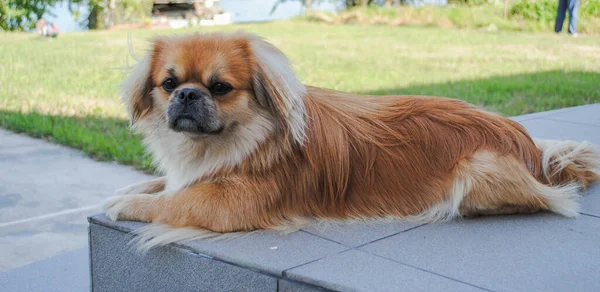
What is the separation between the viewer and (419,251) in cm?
295

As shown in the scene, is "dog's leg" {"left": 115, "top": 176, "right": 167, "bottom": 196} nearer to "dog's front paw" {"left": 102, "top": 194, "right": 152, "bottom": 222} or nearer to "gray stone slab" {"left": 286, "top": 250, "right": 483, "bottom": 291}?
"dog's front paw" {"left": 102, "top": 194, "right": 152, "bottom": 222}

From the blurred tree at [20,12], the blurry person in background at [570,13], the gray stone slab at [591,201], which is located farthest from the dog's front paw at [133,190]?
the blurred tree at [20,12]

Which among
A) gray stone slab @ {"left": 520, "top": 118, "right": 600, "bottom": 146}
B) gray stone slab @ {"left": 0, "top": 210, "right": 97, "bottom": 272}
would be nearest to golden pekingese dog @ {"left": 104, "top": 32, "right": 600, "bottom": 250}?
gray stone slab @ {"left": 0, "top": 210, "right": 97, "bottom": 272}

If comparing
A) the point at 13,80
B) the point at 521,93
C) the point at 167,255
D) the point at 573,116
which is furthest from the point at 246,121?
the point at 13,80

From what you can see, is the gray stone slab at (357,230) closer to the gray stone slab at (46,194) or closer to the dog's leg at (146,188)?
the dog's leg at (146,188)

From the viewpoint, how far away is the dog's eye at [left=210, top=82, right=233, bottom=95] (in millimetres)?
3066

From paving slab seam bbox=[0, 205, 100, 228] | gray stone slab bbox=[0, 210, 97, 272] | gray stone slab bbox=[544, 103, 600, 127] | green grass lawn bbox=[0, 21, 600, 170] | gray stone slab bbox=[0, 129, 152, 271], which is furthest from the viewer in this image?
green grass lawn bbox=[0, 21, 600, 170]

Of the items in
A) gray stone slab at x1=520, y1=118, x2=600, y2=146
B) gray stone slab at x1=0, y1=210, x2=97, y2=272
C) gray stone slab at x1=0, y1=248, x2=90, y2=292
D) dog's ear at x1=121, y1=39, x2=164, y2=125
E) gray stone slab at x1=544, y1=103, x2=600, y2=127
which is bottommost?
gray stone slab at x1=0, y1=210, x2=97, y2=272

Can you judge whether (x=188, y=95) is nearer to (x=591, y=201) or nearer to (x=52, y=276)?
(x=52, y=276)

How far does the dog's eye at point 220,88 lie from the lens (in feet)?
10.1

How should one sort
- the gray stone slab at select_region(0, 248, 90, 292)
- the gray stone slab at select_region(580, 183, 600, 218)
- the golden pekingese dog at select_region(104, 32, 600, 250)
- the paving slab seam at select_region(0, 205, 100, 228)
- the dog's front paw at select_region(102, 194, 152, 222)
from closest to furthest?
the golden pekingese dog at select_region(104, 32, 600, 250)
the dog's front paw at select_region(102, 194, 152, 222)
the gray stone slab at select_region(580, 183, 600, 218)
the gray stone slab at select_region(0, 248, 90, 292)
the paving slab seam at select_region(0, 205, 100, 228)

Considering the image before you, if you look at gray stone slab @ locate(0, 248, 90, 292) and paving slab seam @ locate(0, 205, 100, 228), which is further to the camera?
paving slab seam @ locate(0, 205, 100, 228)

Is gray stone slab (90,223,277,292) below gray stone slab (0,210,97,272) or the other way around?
the other way around

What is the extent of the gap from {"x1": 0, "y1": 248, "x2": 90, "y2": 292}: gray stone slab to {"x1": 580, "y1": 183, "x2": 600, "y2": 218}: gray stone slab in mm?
2682
